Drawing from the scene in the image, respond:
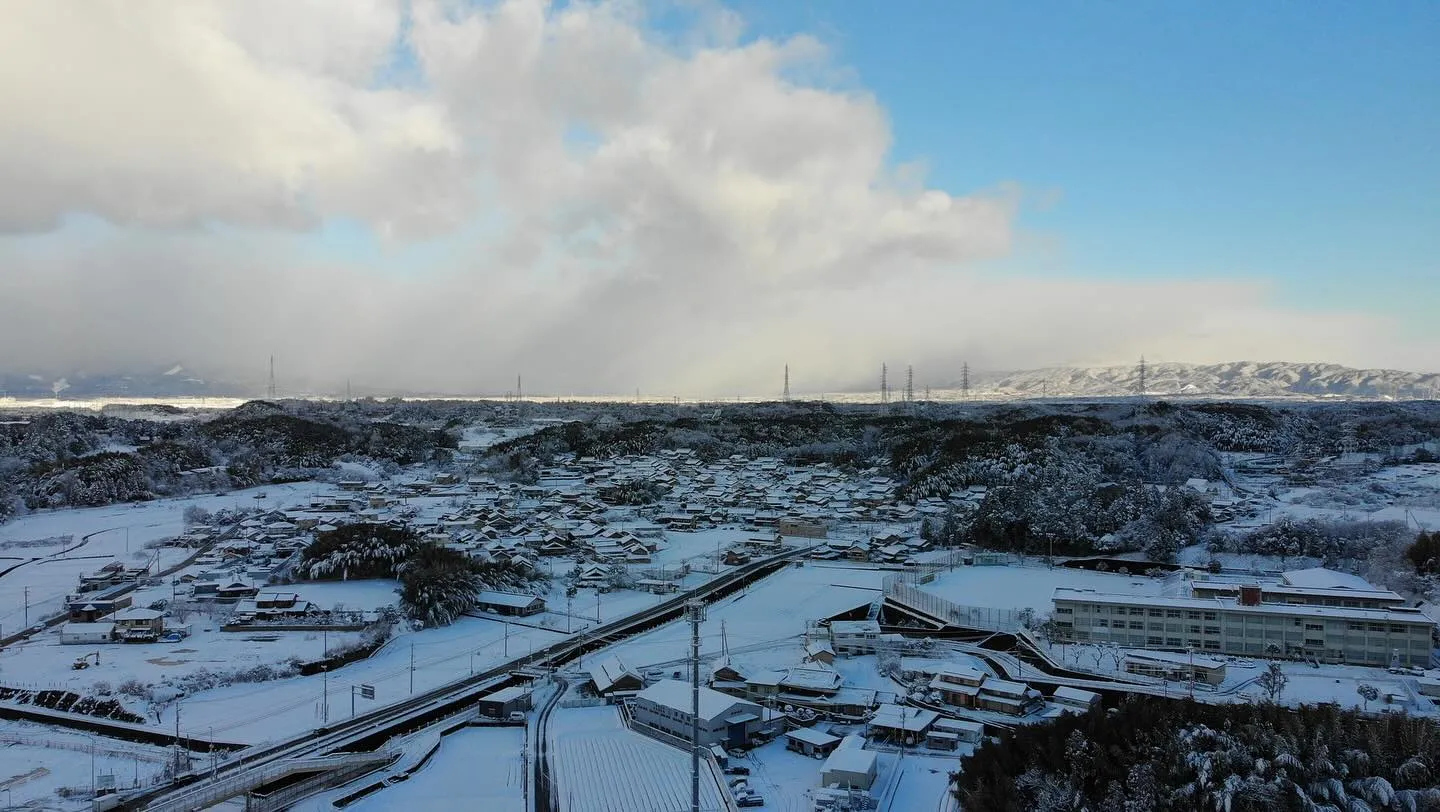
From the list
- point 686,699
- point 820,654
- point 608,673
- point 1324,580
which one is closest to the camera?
point 686,699

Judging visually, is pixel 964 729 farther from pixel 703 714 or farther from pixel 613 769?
pixel 613 769

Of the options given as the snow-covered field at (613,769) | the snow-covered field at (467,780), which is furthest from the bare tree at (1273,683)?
the snow-covered field at (467,780)

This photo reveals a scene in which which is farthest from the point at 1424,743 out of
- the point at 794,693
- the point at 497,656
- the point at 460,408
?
the point at 460,408

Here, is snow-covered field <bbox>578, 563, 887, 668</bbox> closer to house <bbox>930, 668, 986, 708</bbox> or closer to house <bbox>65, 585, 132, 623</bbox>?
house <bbox>930, 668, 986, 708</bbox>

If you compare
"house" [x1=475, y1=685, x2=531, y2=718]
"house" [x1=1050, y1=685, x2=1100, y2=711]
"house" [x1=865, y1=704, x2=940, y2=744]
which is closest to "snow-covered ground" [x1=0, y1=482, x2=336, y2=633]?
"house" [x1=475, y1=685, x2=531, y2=718]

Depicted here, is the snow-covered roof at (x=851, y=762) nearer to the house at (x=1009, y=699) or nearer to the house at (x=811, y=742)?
the house at (x=811, y=742)

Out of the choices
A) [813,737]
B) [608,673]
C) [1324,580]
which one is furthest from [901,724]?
[1324,580]
